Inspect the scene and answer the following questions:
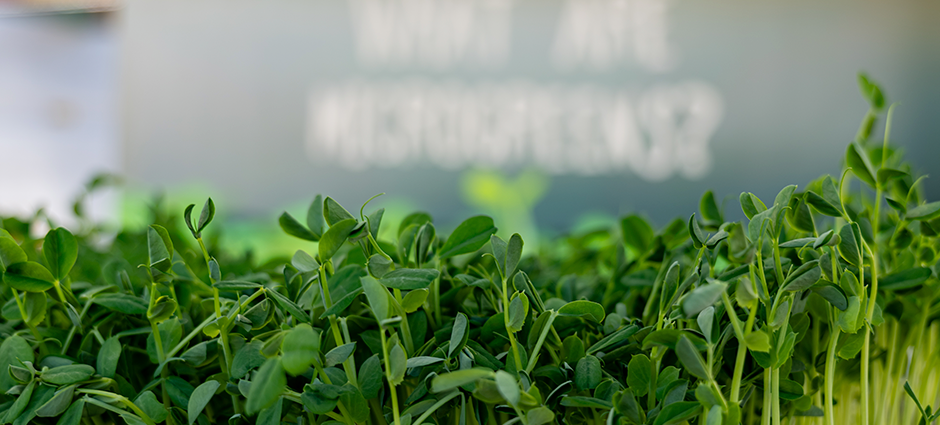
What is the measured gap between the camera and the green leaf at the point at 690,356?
0.11 m

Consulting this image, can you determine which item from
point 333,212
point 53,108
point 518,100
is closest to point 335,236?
point 333,212

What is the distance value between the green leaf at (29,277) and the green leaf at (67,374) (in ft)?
0.09

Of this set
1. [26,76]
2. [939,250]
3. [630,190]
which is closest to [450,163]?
[630,190]

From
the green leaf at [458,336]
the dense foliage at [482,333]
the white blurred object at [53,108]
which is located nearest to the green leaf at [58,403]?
the dense foliage at [482,333]

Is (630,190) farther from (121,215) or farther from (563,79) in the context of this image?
(121,215)

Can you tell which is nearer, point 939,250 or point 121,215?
point 939,250

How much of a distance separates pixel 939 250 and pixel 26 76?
3567 mm

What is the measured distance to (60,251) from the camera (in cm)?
17

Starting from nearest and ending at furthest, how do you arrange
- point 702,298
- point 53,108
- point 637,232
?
point 702,298 < point 637,232 < point 53,108

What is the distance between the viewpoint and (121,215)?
1945mm

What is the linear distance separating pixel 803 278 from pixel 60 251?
208 mm

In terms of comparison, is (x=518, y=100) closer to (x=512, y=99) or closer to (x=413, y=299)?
(x=512, y=99)

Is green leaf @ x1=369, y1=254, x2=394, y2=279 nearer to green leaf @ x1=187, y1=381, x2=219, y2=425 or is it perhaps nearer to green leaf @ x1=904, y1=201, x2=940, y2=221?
green leaf @ x1=187, y1=381, x2=219, y2=425

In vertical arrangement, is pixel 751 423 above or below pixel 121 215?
above
